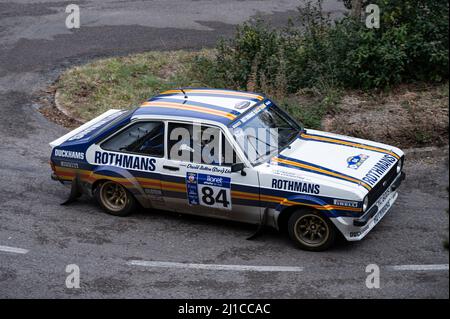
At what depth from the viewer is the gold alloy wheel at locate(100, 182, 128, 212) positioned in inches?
403

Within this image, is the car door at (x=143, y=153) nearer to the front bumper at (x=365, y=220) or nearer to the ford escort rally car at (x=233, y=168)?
the ford escort rally car at (x=233, y=168)

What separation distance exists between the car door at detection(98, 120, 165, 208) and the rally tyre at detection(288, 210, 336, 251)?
1914mm

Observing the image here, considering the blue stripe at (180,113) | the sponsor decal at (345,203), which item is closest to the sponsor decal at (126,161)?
the blue stripe at (180,113)

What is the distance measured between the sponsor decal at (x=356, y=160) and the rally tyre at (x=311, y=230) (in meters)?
0.82

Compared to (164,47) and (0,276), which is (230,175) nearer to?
(0,276)

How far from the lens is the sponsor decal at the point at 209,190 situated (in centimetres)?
931

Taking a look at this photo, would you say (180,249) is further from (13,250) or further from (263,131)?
(13,250)

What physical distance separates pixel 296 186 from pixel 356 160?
972mm

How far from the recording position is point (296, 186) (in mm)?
8914

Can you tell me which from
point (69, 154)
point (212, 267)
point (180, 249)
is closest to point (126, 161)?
point (69, 154)

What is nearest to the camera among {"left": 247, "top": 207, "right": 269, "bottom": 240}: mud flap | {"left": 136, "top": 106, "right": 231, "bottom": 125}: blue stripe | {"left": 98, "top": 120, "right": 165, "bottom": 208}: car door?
{"left": 247, "top": 207, "right": 269, "bottom": 240}: mud flap

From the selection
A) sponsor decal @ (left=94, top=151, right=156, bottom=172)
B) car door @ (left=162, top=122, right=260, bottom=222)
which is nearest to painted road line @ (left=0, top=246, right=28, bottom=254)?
sponsor decal @ (left=94, top=151, right=156, bottom=172)

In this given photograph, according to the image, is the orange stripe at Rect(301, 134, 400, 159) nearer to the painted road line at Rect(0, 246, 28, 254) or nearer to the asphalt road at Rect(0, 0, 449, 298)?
the asphalt road at Rect(0, 0, 449, 298)
